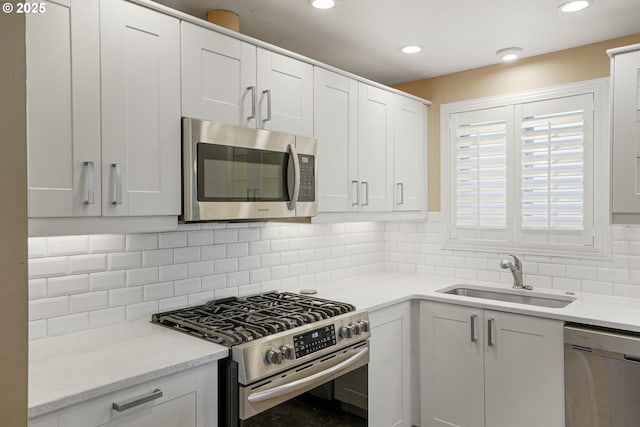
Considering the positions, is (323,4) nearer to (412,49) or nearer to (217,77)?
(217,77)

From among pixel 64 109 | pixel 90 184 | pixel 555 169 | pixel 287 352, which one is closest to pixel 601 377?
pixel 555 169

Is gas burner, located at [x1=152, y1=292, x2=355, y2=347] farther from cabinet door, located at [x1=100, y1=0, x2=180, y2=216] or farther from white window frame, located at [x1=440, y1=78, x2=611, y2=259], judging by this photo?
white window frame, located at [x1=440, y1=78, x2=611, y2=259]

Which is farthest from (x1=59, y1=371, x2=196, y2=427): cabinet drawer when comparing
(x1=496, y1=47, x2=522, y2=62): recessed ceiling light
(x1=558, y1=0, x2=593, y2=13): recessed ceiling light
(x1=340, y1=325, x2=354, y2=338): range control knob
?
(x1=496, y1=47, x2=522, y2=62): recessed ceiling light

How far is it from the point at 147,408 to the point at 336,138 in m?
1.80

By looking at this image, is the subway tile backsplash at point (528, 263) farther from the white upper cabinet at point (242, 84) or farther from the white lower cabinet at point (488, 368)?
the white upper cabinet at point (242, 84)

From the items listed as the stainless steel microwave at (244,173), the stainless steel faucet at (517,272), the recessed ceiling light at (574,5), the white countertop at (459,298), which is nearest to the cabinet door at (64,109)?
the stainless steel microwave at (244,173)

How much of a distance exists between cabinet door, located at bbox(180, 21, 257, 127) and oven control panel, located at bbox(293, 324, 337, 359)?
1035mm

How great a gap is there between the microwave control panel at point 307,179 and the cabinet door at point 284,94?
16 centimetres

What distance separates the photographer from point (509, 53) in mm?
2945

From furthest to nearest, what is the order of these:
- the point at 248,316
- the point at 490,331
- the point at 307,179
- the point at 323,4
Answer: the point at 490,331 < the point at 307,179 < the point at 323,4 < the point at 248,316

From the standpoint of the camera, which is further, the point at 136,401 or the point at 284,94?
the point at 284,94

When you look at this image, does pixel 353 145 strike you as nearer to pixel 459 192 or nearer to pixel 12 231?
pixel 459 192

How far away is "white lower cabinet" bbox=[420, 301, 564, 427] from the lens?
2.43m

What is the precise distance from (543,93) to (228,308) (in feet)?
7.99
